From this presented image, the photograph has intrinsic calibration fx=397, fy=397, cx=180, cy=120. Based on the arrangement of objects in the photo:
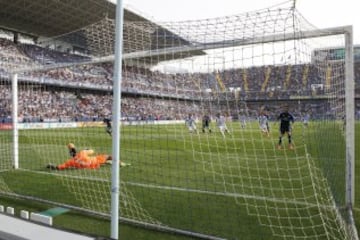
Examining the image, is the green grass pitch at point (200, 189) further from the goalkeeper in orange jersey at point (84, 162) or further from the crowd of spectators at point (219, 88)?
the crowd of spectators at point (219, 88)

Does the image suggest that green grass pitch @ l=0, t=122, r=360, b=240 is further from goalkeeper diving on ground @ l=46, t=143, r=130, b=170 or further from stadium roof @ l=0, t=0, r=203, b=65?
stadium roof @ l=0, t=0, r=203, b=65

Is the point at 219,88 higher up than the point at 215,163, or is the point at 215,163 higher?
the point at 219,88

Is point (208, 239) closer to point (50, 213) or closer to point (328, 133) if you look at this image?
point (50, 213)

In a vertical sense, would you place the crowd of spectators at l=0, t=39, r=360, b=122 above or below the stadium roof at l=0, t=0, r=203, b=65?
below

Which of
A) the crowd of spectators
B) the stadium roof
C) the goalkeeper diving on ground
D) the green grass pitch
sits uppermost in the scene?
the stadium roof

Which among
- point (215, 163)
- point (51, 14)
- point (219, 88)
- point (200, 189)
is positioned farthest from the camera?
point (51, 14)

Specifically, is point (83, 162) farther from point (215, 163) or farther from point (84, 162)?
point (215, 163)

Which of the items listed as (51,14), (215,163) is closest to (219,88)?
(215,163)

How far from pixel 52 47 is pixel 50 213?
45.3m

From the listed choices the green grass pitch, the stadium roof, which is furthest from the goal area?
the stadium roof

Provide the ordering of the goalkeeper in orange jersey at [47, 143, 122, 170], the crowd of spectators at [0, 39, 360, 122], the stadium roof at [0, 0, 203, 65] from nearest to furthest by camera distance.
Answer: the crowd of spectators at [0, 39, 360, 122] → the goalkeeper in orange jersey at [47, 143, 122, 170] → the stadium roof at [0, 0, 203, 65]

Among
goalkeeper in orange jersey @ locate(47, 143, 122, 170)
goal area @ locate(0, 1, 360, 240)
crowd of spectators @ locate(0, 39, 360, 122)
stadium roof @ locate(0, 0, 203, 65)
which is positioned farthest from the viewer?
stadium roof @ locate(0, 0, 203, 65)

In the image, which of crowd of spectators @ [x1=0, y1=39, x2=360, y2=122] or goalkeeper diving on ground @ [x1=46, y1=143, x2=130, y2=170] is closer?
crowd of spectators @ [x1=0, y1=39, x2=360, y2=122]

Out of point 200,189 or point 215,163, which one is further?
point 215,163
